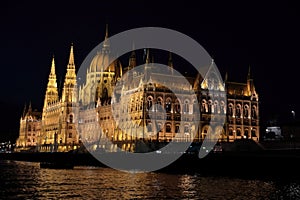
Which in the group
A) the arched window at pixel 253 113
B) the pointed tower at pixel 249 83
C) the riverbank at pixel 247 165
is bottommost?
the riverbank at pixel 247 165

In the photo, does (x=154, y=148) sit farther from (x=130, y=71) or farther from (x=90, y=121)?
(x=90, y=121)

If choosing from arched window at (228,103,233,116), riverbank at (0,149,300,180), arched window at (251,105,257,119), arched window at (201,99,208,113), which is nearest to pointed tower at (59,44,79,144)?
arched window at (201,99,208,113)

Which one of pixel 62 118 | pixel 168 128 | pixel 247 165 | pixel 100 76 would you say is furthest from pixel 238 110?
pixel 247 165

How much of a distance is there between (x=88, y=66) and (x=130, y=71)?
32.5m

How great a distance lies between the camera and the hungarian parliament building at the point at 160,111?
309 ft

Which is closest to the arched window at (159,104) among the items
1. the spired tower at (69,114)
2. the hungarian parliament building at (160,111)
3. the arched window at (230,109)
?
the hungarian parliament building at (160,111)

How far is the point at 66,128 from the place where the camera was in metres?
127

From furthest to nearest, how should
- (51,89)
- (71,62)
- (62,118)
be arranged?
(51,89)
(71,62)
(62,118)

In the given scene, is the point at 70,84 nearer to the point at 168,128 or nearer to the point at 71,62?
the point at 71,62

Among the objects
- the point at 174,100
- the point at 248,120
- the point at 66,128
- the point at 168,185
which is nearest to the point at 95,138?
the point at 66,128

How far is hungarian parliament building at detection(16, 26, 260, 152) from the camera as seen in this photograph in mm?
94150

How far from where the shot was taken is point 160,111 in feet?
310

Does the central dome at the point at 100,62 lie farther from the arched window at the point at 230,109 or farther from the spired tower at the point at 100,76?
the arched window at the point at 230,109

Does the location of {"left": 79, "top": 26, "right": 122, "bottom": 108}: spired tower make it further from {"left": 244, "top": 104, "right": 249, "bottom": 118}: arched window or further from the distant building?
{"left": 244, "top": 104, "right": 249, "bottom": 118}: arched window
